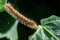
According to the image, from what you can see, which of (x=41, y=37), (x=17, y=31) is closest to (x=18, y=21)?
(x=17, y=31)

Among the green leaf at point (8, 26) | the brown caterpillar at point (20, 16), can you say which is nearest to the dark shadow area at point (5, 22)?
the green leaf at point (8, 26)

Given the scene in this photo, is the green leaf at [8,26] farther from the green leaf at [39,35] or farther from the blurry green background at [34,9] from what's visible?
the green leaf at [39,35]

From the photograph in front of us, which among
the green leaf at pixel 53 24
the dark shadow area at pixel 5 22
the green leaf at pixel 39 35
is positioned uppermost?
the dark shadow area at pixel 5 22

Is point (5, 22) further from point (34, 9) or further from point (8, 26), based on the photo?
point (34, 9)

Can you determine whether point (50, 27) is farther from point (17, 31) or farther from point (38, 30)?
point (17, 31)

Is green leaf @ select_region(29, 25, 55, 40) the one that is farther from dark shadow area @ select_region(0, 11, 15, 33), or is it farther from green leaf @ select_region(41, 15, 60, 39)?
dark shadow area @ select_region(0, 11, 15, 33)

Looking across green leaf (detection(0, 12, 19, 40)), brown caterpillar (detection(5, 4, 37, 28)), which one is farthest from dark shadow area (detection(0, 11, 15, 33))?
brown caterpillar (detection(5, 4, 37, 28))
